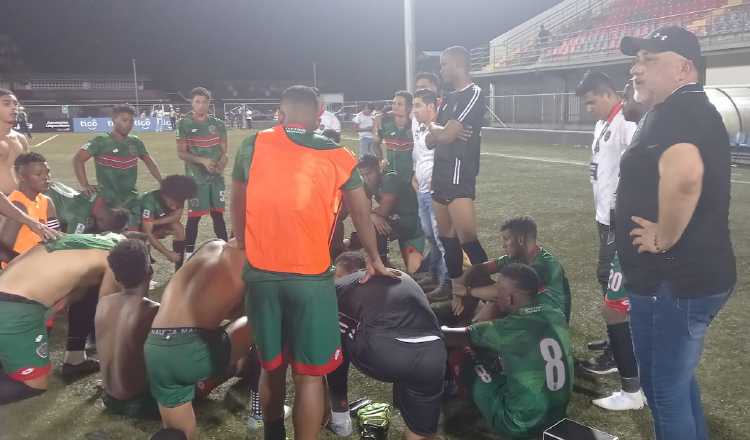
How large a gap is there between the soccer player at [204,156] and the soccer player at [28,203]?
6.61 feet

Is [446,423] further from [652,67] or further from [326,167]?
[652,67]

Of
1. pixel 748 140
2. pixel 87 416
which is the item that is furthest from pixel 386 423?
pixel 748 140

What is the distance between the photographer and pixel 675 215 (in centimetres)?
203

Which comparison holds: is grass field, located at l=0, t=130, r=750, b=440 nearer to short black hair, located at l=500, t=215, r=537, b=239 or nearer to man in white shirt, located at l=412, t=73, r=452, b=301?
short black hair, located at l=500, t=215, r=537, b=239

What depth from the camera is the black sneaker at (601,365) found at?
12.4 ft

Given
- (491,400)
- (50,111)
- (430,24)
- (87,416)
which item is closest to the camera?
(491,400)

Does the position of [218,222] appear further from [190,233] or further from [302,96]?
[302,96]

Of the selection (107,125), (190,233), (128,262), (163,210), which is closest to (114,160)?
(163,210)

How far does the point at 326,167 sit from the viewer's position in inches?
103

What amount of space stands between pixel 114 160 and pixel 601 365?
17.2 feet

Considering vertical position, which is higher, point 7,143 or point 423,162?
point 7,143

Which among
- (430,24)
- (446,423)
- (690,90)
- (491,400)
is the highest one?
(430,24)

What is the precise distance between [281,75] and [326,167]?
52.1 metres

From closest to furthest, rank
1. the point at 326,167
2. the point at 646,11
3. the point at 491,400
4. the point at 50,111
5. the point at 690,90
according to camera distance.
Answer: the point at 690,90 < the point at 326,167 < the point at 491,400 < the point at 646,11 < the point at 50,111
